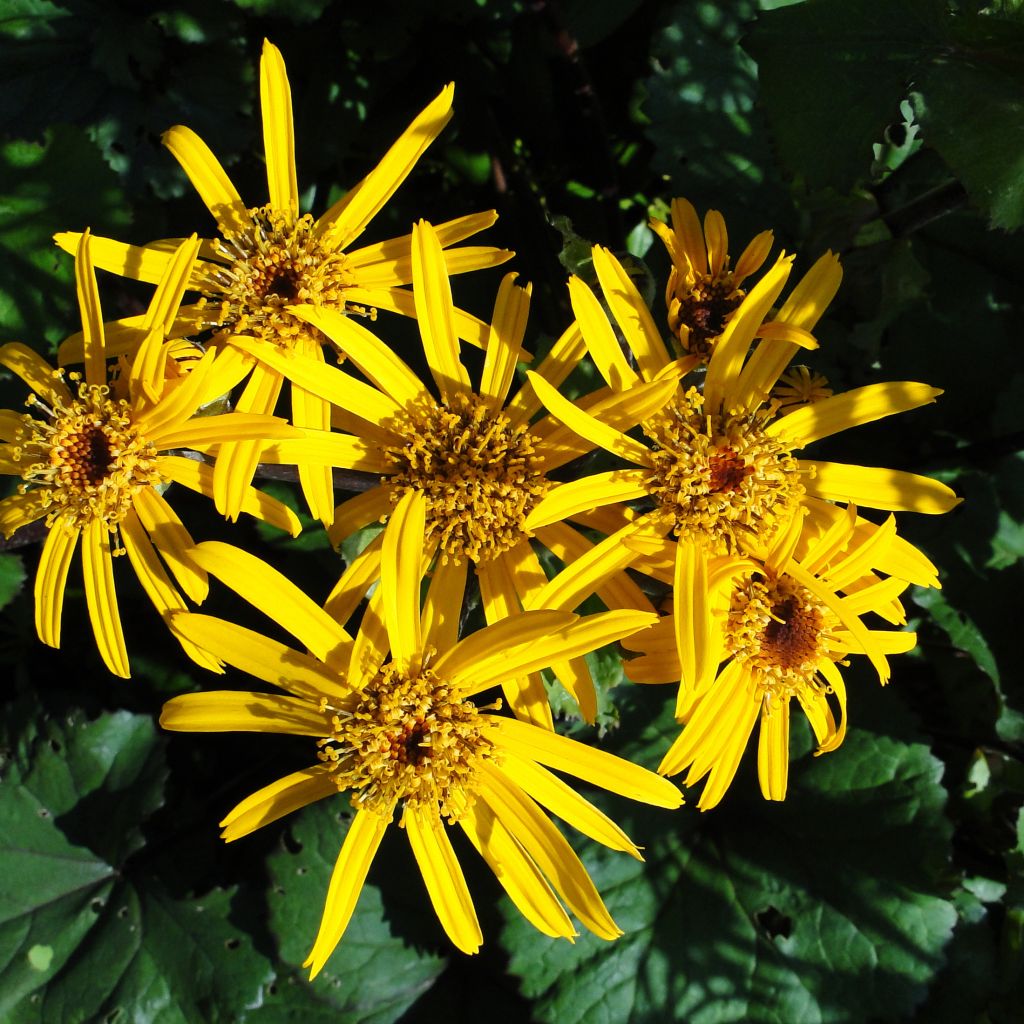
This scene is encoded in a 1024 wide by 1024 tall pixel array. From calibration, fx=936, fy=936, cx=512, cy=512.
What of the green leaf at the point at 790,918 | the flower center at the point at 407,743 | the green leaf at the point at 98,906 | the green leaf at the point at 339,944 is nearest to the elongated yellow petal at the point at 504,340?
the flower center at the point at 407,743

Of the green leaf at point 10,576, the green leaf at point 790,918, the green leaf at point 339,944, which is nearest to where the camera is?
the green leaf at point 10,576

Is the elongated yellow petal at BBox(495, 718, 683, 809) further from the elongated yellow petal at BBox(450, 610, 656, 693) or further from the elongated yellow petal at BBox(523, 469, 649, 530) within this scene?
the elongated yellow petal at BBox(523, 469, 649, 530)

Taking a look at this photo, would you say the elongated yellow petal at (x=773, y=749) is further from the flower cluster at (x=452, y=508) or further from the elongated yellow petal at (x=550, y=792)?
the elongated yellow petal at (x=550, y=792)

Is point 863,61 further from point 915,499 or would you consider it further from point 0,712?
point 0,712

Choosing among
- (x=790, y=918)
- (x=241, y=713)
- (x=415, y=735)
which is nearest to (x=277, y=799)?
(x=241, y=713)

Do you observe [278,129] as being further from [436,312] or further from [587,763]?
[587,763]

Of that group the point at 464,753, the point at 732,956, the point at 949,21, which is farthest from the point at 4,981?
the point at 949,21
